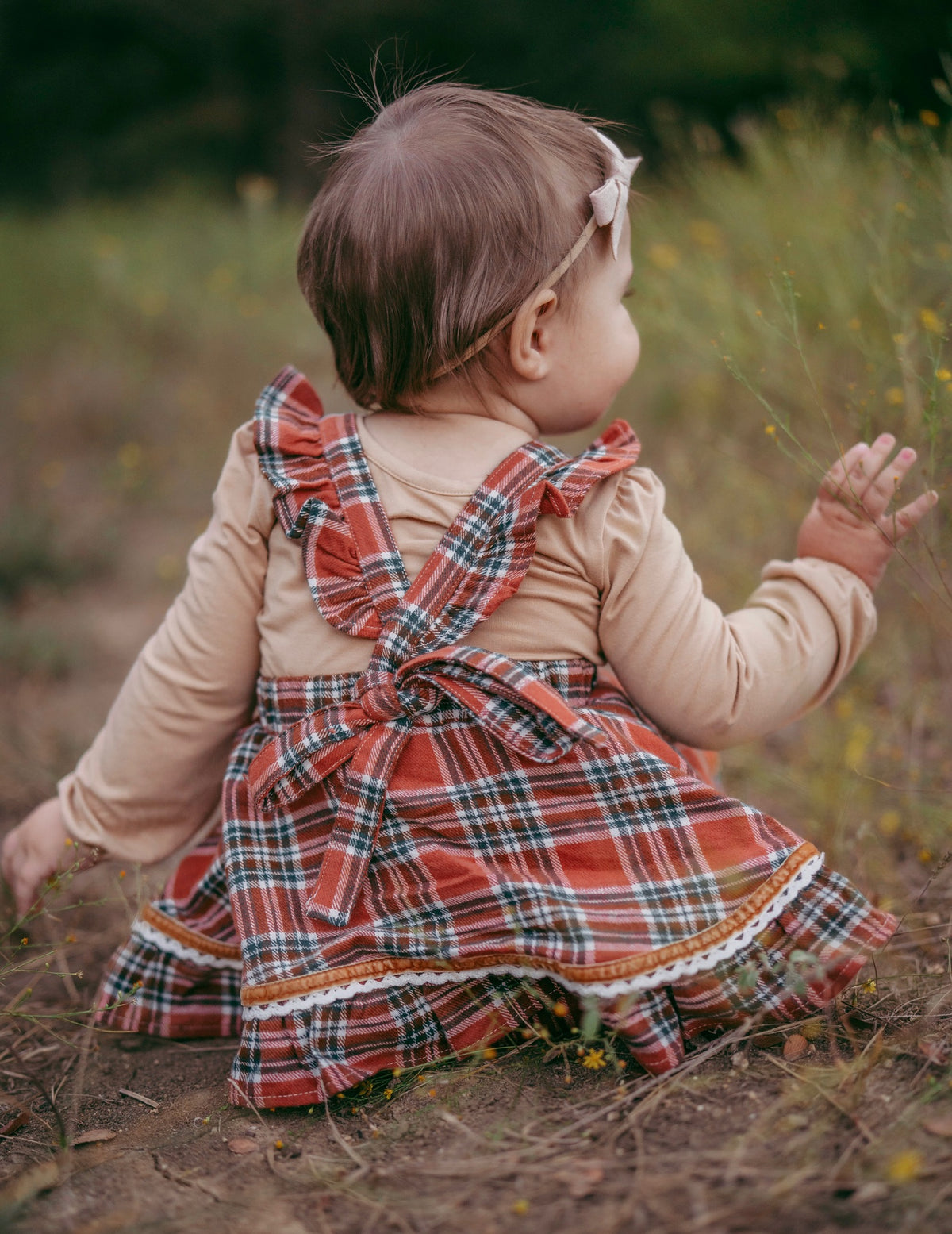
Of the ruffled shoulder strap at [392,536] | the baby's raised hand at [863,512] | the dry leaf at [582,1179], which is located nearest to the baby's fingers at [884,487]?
the baby's raised hand at [863,512]

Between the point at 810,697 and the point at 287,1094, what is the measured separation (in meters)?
0.88

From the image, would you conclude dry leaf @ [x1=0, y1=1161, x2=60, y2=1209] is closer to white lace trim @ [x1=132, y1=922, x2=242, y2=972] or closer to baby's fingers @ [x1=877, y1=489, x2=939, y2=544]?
white lace trim @ [x1=132, y1=922, x2=242, y2=972]

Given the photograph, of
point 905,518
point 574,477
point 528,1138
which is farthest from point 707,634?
point 528,1138

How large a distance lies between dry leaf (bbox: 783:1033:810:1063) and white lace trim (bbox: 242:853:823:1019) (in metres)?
0.14

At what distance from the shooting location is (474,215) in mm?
1271

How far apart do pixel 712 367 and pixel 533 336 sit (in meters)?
2.04

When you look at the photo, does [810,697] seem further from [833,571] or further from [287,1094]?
[287,1094]

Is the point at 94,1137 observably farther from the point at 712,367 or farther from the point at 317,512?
the point at 712,367

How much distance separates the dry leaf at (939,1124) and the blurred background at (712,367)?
52 centimetres

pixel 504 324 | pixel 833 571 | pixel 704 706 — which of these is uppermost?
pixel 504 324

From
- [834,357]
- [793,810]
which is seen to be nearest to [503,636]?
[793,810]

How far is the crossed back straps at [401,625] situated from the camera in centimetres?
127

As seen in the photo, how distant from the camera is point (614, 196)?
1.33m

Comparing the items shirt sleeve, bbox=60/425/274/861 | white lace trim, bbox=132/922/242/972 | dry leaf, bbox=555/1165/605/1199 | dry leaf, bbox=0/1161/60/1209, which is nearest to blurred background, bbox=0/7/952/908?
shirt sleeve, bbox=60/425/274/861
